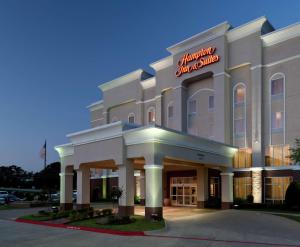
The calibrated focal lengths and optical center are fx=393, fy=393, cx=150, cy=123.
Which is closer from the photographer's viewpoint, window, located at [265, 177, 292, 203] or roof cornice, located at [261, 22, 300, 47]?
window, located at [265, 177, 292, 203]

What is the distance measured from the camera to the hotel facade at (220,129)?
100ft

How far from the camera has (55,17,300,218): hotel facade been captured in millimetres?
30516

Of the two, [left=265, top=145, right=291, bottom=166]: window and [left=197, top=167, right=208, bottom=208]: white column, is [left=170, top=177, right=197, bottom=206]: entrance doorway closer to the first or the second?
[left=197, top=167, right=208, bottom=208]: white column

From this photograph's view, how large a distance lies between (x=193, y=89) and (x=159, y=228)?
88.4ft

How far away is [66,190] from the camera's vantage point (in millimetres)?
37938

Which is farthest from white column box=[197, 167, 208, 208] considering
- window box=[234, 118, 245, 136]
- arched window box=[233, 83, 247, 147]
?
window box=[234, 118, 245, 136]

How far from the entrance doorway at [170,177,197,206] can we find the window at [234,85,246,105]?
31.2 ft

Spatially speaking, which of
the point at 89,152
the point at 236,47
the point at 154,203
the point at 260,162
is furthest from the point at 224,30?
the point at 154,203

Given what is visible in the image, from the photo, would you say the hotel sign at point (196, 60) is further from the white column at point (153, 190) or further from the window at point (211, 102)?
the white column at point (153, 190)

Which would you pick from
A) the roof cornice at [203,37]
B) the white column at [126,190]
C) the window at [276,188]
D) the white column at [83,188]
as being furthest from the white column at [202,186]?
the roof cornice at [203,37]

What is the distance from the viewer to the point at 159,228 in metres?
22.5

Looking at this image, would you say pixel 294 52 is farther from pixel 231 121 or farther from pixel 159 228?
pixel 159 228

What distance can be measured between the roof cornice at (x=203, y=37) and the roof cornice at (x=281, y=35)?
4892mm

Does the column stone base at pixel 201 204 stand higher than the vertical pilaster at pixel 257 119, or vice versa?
the vertical pilaster at pixel 257 119
